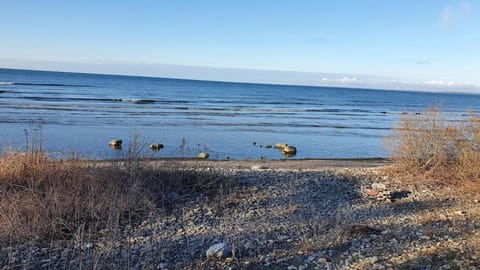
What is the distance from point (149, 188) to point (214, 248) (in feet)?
10.7

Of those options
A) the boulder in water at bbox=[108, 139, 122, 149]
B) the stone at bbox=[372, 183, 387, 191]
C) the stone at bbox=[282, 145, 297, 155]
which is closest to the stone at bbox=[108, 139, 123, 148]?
the boulder in water at bbox=[108, 139, 122, 149]

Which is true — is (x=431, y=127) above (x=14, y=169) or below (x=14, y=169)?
above

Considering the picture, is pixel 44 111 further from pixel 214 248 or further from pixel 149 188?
pixel 214 248

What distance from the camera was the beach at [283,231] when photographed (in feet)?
19.1

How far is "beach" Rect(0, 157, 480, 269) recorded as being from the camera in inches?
229

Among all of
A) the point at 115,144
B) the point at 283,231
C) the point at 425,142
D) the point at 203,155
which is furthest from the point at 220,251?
the point at 115,144

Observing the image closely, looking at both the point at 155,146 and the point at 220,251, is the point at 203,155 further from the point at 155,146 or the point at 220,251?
the point at 220,251

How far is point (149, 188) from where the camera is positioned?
8.93 m

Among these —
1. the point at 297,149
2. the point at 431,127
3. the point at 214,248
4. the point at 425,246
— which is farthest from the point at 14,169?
the point at 297,149

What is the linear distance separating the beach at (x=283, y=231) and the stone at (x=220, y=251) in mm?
15

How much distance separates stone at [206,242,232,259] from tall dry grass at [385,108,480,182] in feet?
22.5

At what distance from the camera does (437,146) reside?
11430 millimetres

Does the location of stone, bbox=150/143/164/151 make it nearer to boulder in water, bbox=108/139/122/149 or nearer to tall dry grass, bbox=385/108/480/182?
boulder in water, bbox=108/139/122/149

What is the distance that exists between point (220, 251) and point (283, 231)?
155 centimetres
